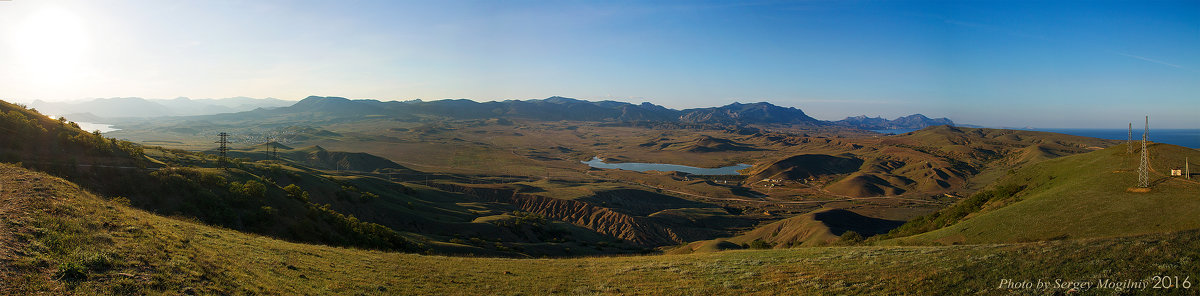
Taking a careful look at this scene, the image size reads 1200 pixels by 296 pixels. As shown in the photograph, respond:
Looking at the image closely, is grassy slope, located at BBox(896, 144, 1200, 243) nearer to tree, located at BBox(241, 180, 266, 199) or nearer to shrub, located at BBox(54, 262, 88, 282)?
shrub, located at BBox(54, 262, 88, 282)

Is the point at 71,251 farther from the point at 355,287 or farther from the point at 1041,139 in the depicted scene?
the point at 1041,139

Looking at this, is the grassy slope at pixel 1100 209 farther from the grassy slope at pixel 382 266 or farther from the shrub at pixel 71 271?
the shrub at pixel 71 271

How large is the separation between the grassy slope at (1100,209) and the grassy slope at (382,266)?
11575 mm

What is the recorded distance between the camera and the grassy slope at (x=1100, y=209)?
23.5 m

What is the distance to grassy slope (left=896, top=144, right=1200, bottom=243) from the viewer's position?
23.5 metres

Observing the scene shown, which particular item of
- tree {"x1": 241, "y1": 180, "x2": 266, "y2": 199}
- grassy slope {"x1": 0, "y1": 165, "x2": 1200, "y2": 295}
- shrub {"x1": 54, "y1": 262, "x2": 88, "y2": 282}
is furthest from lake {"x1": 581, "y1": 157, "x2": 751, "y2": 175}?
shrub {"x1": 54, "y1": 262, "x2": 88, "y2": 282}

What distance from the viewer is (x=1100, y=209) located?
26453 millimetres

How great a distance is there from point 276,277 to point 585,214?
217 ft

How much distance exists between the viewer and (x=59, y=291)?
9711 mm

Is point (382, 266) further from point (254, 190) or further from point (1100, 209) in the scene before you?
point (1100, 209)

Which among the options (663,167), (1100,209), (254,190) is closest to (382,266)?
(254,190)

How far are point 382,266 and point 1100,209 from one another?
3828 cm

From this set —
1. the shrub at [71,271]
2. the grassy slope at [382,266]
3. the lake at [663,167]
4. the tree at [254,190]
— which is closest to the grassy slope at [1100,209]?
the grassy slope at [382,266]

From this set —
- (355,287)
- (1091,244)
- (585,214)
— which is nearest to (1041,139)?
(585,214)
